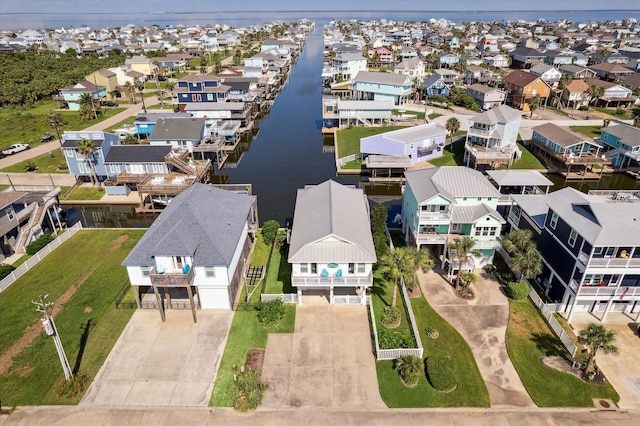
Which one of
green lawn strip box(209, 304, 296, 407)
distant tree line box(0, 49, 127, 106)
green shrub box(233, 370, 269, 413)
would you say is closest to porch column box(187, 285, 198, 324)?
green lawn strip box(209, 304, 296, 407)

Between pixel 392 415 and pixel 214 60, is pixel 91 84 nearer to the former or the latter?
pixel 214 60

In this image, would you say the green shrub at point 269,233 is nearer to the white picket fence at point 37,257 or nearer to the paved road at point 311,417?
the paved road at point 311,417

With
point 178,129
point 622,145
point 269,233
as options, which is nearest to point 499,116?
point 622,145

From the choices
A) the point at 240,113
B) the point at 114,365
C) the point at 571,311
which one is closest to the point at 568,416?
the point at 571,311

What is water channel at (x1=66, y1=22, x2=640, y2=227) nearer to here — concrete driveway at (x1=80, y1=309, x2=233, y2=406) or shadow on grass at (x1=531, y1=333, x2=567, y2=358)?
concrete driveway at (x1=80, y1=309, x2=233, y2=406)

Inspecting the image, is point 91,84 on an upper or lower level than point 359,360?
upper

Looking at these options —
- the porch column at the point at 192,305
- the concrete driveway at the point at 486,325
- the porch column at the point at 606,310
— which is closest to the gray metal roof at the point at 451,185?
the concrete driveway at the point at 486,325
